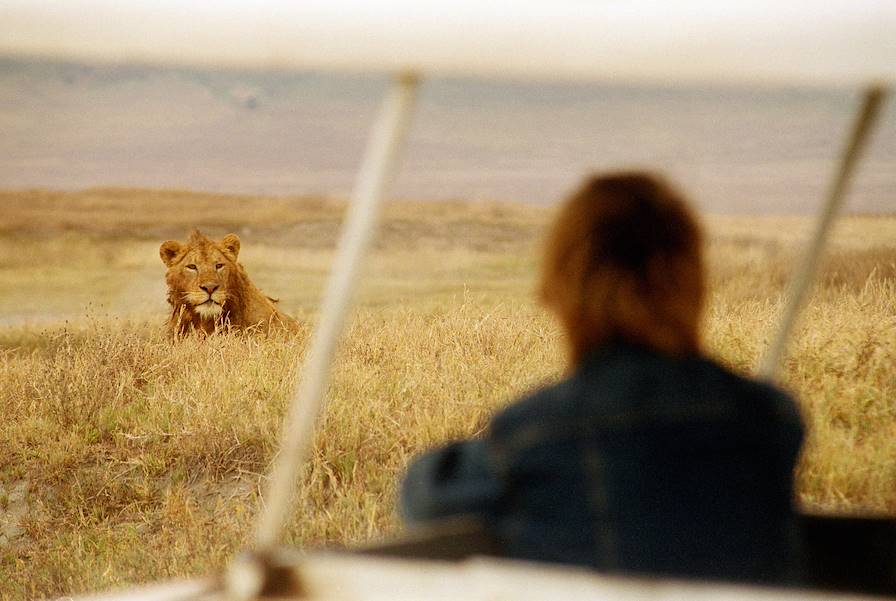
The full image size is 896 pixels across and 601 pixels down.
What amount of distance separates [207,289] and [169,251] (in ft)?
0.88

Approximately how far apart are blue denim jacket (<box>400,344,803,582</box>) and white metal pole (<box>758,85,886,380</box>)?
0.49 m

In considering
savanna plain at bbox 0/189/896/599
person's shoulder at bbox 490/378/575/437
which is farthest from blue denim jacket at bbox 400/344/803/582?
savanna plain at bbox 0/189/896/599

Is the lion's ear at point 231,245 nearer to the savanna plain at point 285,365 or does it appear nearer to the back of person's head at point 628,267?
the savanna plain at point 285,365

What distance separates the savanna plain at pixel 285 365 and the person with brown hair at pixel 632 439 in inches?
101

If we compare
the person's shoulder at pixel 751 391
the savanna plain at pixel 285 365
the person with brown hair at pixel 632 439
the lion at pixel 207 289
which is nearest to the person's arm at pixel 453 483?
the person with brown hair at pixel 632 439

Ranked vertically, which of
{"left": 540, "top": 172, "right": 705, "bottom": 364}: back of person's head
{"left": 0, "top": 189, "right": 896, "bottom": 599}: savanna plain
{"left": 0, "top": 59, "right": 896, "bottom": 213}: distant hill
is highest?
{"left": 0, "top": 59, "right": 896, "bottom": 213}: distant hill

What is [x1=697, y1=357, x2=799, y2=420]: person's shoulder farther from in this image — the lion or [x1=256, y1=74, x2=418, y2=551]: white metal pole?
the lion

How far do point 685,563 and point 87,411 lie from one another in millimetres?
4173

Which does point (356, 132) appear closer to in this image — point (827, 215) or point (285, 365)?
point (285, 365)

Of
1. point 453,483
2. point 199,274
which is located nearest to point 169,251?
point 199,274

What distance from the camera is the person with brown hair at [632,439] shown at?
95cm

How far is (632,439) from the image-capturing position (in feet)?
3.10

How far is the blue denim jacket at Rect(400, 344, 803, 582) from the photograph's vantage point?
948 mm

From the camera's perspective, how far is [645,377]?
96cm
